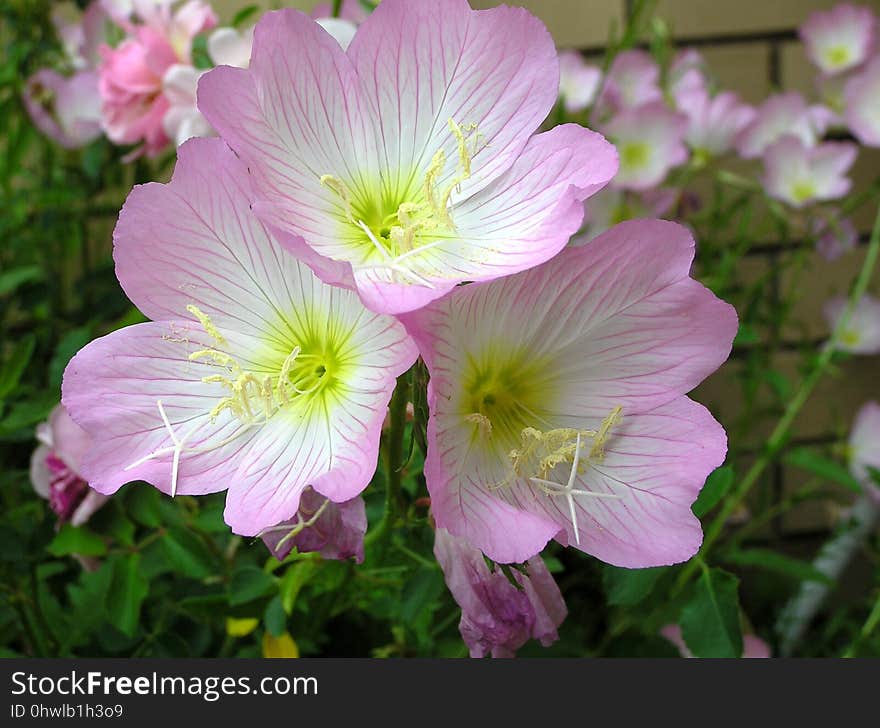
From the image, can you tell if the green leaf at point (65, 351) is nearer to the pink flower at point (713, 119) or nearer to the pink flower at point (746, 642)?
the pink flower at point (746, 642)

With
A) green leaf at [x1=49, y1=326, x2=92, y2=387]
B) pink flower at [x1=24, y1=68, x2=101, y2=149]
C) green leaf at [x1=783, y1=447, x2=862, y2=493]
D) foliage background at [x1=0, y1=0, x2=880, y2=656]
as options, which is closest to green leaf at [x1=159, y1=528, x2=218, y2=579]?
foliage background at [x1=0, y1=0, x2=880, y2=656]

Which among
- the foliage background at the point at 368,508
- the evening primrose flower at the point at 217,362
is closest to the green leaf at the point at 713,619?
the foliage background at the point at 368,508

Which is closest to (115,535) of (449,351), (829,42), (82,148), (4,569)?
(4,569)

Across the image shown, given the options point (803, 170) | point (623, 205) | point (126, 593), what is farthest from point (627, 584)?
point (803, 170)

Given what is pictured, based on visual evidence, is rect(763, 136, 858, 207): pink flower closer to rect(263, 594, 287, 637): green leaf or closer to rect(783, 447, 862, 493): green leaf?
rect(783, 447, 862, 493): green leaf

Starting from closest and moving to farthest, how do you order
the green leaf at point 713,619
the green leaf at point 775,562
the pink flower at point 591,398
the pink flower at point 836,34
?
the pink flower at point 591,398 < the green leaf at point 713,619 < the green leaf at point 775,562 < the pink flower at point 836,34

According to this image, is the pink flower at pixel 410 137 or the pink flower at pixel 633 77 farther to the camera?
the pink flower at pixel 633 77

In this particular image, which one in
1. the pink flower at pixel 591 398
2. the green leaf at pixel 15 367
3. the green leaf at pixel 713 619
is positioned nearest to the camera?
the pink flower at pixel 591 398
